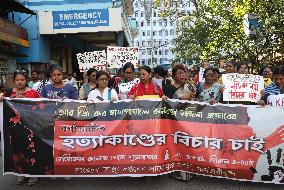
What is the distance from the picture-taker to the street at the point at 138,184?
19.3ft

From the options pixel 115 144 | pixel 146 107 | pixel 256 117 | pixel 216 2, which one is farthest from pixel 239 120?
pixel 216 2

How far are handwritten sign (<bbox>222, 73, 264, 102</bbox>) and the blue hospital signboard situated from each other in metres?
13.7

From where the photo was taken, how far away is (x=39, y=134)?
5949 mm

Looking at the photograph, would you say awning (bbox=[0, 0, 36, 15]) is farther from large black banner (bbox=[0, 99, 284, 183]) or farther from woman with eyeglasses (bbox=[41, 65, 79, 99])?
large black banner (bbox=[0, 99, 284, 183])

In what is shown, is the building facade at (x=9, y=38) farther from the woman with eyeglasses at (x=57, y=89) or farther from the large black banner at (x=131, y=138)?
the large black banner at (x=131, y=138)

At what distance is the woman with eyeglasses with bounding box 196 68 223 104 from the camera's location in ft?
21.9

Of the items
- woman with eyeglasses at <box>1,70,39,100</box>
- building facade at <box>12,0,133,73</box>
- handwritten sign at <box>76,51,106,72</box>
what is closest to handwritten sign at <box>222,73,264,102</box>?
woman with eyeglasses at <box>1,70,39,100</box>

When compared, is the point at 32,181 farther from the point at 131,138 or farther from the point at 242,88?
the point at 242,88

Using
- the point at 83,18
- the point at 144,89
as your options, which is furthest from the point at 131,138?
the point at 83,18

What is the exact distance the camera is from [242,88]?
6.54 metres

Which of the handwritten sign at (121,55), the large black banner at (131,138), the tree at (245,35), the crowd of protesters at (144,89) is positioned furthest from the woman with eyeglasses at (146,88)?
the tree at (245,35)

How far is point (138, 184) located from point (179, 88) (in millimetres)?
1626

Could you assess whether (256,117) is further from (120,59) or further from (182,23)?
(182,23)

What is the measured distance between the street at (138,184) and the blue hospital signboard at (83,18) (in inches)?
550
